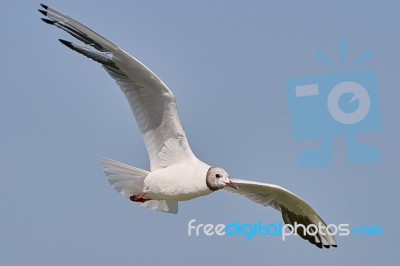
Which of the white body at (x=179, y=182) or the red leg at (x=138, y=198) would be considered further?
the red leg at (x=138, y=198)

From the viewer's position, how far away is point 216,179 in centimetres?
987

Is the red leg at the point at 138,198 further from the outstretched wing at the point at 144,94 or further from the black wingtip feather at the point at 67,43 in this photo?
the black wingtip feather at the point at 67,43

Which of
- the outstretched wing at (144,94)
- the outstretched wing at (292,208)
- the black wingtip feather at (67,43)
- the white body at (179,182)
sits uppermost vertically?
the black wingtip feather at (67,43)

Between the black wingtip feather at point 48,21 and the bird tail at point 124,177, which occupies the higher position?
the black wingtip feather at point 48,21

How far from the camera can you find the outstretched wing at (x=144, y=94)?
9.70 metres

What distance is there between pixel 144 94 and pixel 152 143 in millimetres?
585

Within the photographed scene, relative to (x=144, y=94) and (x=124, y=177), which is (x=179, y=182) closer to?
(x=124, y=177)

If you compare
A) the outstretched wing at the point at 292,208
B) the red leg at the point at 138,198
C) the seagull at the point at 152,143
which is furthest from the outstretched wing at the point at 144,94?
the outstretched wing at the point at 292,208

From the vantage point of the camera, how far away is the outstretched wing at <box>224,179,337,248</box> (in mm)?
11058

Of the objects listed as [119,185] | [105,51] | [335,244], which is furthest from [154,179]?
[335,244]

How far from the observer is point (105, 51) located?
9781 millimetres

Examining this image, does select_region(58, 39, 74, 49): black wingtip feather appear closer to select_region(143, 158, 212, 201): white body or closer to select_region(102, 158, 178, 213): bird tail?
select_region(102, 158, 178, 213): bird tail

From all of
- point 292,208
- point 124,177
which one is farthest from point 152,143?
point 292,208

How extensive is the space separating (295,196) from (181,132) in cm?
164
